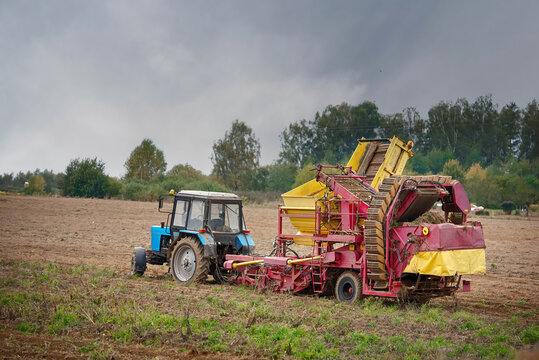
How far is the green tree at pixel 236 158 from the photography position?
71938mm

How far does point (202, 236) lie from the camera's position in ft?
44.7

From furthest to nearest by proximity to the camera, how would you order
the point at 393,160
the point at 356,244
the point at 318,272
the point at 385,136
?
the point at 385,136, the point at 393,160, the point at 318,272, the point at 356,244

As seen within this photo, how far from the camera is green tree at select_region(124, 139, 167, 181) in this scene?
65312 millimetres

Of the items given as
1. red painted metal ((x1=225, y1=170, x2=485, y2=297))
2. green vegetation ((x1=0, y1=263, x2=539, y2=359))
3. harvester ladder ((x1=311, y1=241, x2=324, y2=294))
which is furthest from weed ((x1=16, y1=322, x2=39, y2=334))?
harvester ladder ((x1=311, y1=241, x2=324, y2=294))

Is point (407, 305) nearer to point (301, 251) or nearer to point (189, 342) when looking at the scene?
point (189, 342)

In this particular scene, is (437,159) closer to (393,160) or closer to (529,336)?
(393,160)

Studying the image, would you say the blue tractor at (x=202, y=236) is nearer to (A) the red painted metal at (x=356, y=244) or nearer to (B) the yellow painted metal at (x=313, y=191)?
(A) the red painted metal at (x=356, y=244)

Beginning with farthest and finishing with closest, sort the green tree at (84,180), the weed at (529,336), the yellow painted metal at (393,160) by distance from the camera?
the green tree at (84,180) → the yellow painted metal at (393,160) → the weed at (529,336)

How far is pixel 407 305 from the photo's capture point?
36.3 ft

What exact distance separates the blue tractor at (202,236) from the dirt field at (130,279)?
524 mm

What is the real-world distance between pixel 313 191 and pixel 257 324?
4693mm

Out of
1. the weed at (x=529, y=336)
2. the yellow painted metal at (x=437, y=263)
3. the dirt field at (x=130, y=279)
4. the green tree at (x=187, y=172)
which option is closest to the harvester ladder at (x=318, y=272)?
the dirt field at (x=130, y=279)

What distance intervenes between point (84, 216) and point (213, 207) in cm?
2163

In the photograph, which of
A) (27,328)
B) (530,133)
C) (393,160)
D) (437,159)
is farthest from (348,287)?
(530,133)
